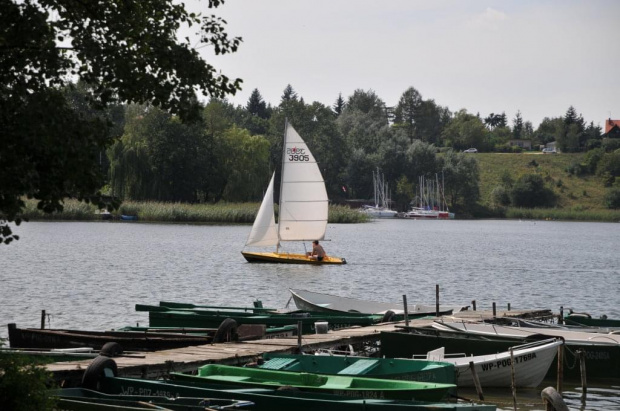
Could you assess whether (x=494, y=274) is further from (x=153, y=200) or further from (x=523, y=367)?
(x=153, y=200)

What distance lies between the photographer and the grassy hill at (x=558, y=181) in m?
147

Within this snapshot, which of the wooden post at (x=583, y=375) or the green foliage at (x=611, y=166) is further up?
the green foliage at (x=611, y=166)

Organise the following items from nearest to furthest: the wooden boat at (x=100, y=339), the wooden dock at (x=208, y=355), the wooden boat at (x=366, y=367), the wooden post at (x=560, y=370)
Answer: the wooden dock at (x=208, y=355)
the wooden boat at (x=366, y=367)
the wooden post at (x=560, y=370)
the wooden boat at (x=100, y=339)

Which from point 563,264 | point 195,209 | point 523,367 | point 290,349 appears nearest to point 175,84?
point 290,349

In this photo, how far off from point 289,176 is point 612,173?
118487mm

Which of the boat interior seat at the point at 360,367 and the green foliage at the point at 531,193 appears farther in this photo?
the green foliage at the point at 531,193

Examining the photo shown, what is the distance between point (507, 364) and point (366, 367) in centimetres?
385

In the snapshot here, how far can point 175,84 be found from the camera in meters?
11.1

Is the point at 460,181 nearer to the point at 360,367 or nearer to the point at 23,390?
the point at 360,367

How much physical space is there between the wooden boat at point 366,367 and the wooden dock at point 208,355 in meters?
0.81

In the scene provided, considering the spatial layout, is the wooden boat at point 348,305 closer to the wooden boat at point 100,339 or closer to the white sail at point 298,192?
the wooden boat at point 100,339

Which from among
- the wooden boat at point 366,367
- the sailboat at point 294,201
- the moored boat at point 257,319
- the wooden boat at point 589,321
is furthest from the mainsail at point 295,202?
the wooden boat at point 366,367

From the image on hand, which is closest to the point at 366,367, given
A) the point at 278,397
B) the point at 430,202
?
the point at 278,397

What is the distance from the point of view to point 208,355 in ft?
57.4
